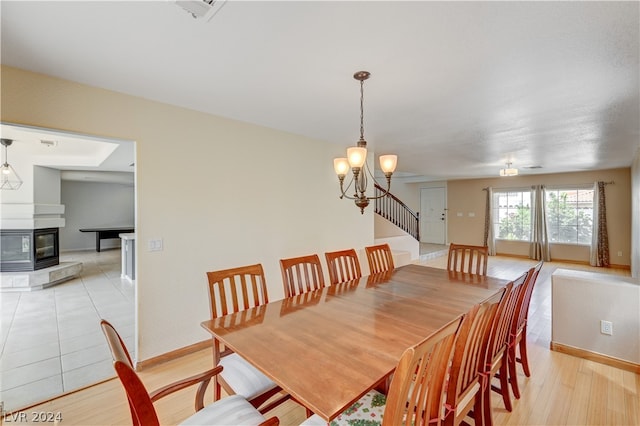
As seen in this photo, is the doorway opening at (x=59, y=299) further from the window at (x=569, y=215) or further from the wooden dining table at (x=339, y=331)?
the window at (x=569, y=215)

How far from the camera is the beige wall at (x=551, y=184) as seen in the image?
21.1ft

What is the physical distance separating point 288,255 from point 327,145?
1711 mm

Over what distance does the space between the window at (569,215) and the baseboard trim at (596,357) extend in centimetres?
601

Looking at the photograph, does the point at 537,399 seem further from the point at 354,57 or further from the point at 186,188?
the point at 186,188

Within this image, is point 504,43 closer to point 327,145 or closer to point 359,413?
point 359,413

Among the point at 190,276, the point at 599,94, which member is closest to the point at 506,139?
the point at 599,94

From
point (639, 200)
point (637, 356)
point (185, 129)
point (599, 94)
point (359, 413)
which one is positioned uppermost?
point (599, 94)

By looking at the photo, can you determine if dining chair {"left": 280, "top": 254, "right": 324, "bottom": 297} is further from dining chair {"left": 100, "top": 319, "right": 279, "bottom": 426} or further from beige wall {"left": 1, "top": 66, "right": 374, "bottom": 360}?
beige wall {"left": 1, "top": 66, "right": 374, "bottom": 360}

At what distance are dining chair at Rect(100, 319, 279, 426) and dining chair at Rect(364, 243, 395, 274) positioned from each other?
1799mm

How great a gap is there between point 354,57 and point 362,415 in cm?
204

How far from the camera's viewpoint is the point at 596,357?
8.49 feet

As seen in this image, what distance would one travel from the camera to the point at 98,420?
6.17 ft

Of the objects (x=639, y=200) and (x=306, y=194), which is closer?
(x=306, y=194)

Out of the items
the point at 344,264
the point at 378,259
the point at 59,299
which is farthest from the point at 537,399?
the point at 59,299
